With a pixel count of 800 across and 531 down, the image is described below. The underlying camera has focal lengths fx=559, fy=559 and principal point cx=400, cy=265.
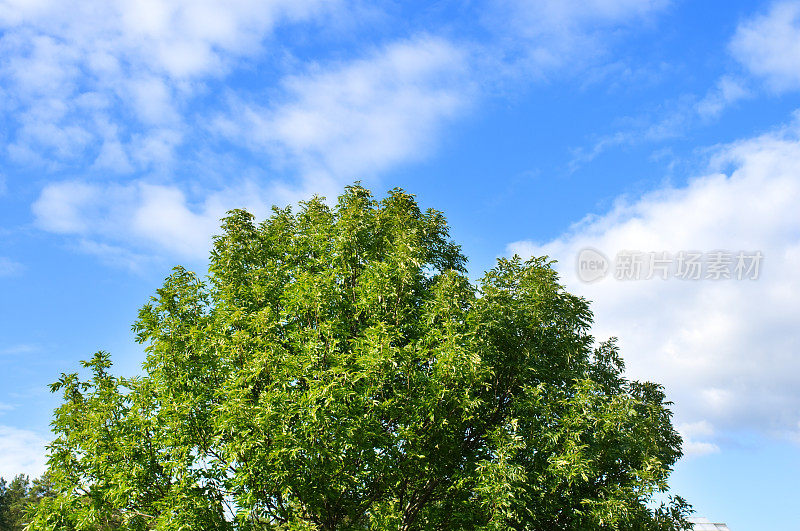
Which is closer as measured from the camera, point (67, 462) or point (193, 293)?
point (67, 462)

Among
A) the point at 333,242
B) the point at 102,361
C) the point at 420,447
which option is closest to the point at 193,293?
the point at 102,361

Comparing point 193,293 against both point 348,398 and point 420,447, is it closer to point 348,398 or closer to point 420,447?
point 348,398

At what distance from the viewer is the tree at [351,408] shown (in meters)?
13.9

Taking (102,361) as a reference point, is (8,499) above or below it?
below

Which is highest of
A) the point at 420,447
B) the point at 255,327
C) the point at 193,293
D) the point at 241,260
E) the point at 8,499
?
the point at 241,260

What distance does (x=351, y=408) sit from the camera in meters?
13.9

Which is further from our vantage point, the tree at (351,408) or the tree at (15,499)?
the tree at (15,499)

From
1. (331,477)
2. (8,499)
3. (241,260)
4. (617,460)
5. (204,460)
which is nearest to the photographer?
→ (331,477)

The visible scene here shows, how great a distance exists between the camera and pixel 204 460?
49.9 ft

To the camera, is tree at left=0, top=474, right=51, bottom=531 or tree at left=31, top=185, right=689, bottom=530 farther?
tree at left=0, top=474, right=51, bottom=531

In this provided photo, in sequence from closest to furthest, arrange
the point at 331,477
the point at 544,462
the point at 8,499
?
the point at 331,477 < the point at 544,462 < the point at 8,499

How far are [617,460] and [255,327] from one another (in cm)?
1195

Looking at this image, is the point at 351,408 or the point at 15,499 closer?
the point at 351,408

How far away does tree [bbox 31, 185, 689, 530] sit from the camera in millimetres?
13867
